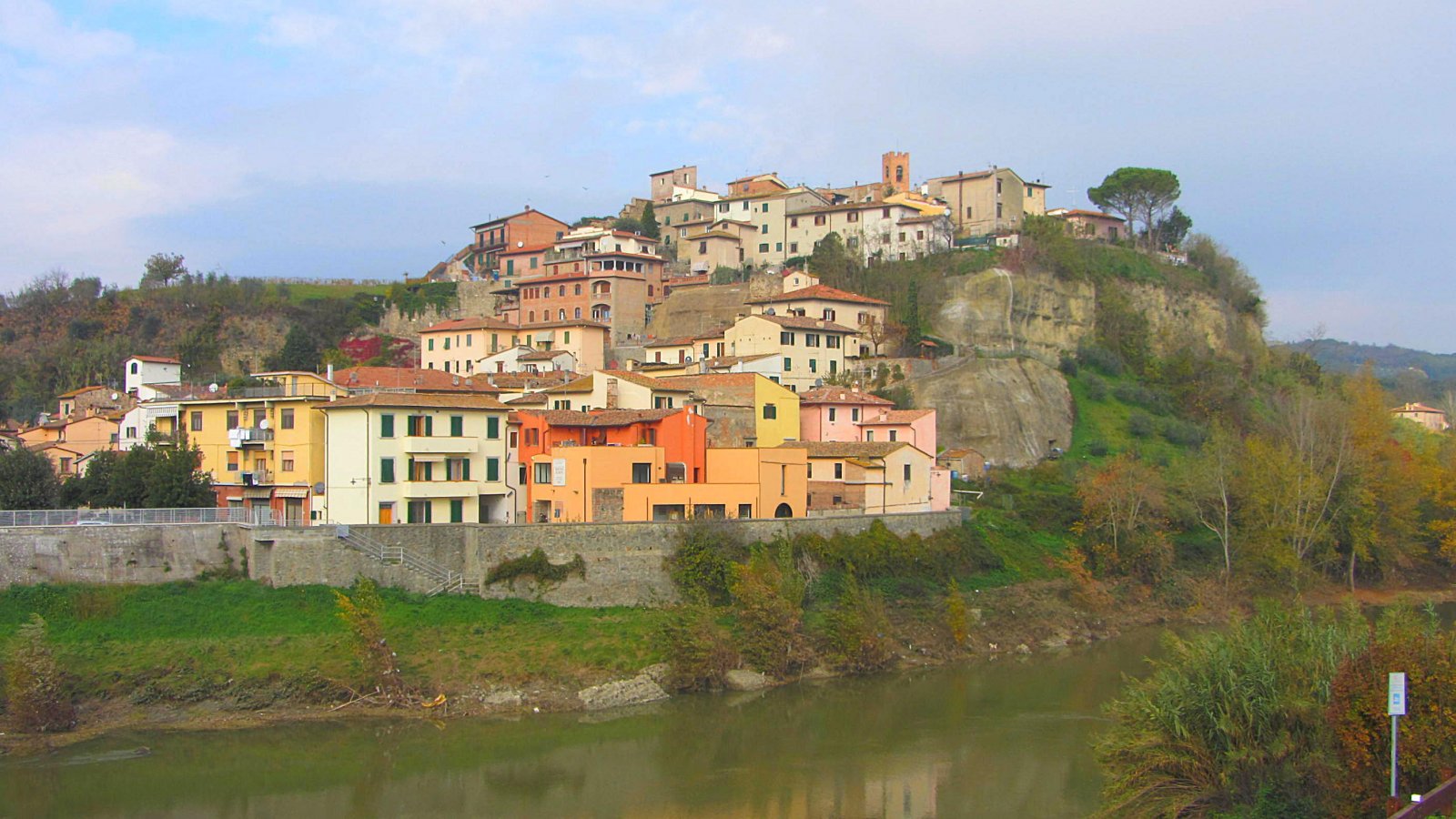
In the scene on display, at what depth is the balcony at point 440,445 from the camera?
32.8m

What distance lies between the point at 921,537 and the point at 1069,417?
56.6ft

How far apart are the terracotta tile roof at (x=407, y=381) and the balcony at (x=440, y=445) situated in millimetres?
5443

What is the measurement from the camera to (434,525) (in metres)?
31.6

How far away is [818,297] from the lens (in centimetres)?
5112

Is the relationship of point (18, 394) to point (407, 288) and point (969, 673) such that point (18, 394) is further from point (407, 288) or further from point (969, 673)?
point (969, 673)

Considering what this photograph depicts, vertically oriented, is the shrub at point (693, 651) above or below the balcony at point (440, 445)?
below

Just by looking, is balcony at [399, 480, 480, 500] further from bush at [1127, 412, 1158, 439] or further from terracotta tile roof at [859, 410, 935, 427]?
bush at [1127, 412, 1158, 439]

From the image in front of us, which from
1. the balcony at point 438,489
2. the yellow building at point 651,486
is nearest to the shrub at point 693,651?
the yellow building at point 651,486

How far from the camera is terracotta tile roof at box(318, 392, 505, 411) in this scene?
32.3 meters

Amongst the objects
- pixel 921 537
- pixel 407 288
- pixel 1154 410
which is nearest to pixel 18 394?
pixel 407 288

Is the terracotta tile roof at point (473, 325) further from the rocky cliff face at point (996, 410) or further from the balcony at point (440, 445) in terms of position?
the balcony at point (440, 445)

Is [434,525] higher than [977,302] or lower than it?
lower

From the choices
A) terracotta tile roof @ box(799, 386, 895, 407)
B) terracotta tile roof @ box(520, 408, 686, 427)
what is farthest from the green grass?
terracotta tile roof @ box(799, 386, 895, 407)

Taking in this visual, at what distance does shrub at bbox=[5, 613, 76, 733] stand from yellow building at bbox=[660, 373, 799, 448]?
19.5 metres
